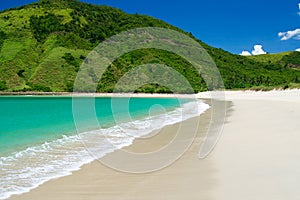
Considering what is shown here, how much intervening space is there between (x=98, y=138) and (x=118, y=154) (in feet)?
11.3

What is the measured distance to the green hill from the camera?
91812 mm

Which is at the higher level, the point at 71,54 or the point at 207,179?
the point at 71,54

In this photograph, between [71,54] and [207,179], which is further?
[71,54]

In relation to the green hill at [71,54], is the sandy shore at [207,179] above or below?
below

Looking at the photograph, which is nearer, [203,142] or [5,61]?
[203,142]

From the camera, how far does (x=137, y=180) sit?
20.1ft

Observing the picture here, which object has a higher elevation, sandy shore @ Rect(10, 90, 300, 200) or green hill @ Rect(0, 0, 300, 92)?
green hill @ Rect(0, 0, 300, 92)

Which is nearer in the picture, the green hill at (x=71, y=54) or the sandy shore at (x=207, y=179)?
the sandy shore at (x=207, y=179)

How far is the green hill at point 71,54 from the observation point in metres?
91.8

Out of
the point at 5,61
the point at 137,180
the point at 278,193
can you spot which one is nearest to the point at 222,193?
the point at 278,193

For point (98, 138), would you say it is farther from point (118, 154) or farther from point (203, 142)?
point (203, 142)

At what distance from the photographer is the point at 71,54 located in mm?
97875

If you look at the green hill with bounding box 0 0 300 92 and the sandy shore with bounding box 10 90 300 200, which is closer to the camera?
the sandy shore with bounding box 10 90 300 200

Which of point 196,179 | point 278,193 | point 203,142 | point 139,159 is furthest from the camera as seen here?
point 203,142
